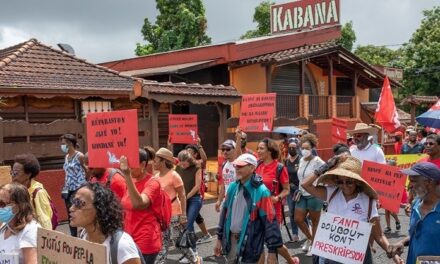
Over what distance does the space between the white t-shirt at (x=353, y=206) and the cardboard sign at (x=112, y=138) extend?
A: 5.31 feet

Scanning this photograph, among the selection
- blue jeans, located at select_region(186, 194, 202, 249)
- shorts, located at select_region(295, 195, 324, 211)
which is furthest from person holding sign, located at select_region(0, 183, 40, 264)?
shorts, located at select_region(295, 195, 324, 211)

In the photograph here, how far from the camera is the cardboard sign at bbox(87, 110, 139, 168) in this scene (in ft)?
15.4

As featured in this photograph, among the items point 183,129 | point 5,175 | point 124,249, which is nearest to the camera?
point 124,249

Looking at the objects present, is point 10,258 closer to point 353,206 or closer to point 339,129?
point 353,206

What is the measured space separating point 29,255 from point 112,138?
1471 millimetres

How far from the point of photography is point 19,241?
3.74m

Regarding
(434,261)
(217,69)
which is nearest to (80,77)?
(217,69)

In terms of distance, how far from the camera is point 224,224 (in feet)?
16.7

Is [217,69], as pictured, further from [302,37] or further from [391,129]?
[391,129]

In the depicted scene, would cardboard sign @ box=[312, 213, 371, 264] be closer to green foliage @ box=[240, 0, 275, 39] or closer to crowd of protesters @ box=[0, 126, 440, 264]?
crowd of protesters @ box=[0, 126, 440, 264]

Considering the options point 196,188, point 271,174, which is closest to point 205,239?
point 196,188

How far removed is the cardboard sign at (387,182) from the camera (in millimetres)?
5686

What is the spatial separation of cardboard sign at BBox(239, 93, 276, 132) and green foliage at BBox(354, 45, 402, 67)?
33268 mm

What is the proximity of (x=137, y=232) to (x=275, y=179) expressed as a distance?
3.08 metres
